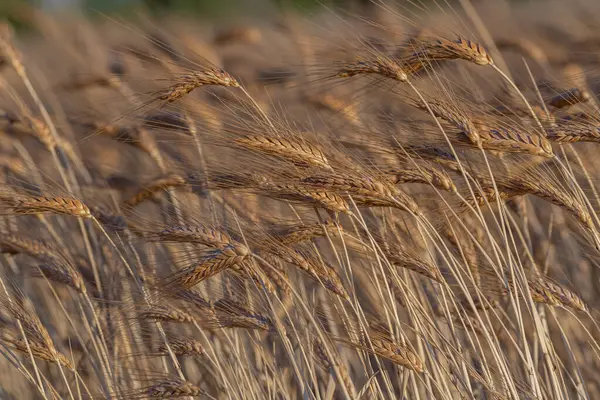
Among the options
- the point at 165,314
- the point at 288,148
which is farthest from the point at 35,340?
the point at 288,148

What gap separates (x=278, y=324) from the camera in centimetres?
182

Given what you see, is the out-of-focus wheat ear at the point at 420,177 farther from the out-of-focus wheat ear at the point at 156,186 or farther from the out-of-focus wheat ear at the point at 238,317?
the out-of-focus wheat ear at the point at 156,186

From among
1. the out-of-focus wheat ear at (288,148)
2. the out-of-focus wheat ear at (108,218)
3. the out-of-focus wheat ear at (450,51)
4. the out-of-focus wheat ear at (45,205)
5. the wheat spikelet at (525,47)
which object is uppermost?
the wheat spikelet at (525,47)

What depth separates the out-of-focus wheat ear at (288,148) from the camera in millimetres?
1676

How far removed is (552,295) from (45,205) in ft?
3.51

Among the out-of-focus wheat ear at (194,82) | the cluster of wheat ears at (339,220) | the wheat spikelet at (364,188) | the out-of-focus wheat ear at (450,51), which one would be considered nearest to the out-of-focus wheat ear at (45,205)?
the cluster of wheat ears at (339,220)

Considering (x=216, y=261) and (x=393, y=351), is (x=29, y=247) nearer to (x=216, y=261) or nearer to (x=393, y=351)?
(x=216, y=261)

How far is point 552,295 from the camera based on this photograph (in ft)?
6.05

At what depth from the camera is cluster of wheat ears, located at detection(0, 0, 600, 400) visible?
1.74m

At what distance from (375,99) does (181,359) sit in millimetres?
1073

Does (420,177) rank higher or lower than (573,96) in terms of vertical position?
lower

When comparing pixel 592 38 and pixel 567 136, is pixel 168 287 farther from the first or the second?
pixel 592 38

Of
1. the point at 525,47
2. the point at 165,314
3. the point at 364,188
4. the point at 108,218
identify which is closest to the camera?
the point at 364,188

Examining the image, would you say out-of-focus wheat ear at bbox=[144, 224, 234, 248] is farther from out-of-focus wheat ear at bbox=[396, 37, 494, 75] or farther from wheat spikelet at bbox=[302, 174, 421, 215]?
out-of-focus wheat ear at bbox=[396, 37, 494, 75]
